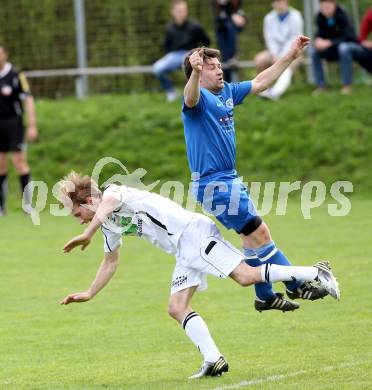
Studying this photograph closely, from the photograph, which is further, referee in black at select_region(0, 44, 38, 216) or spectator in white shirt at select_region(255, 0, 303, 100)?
spectator in white shirt at select_region(255, 0, 303, 100)

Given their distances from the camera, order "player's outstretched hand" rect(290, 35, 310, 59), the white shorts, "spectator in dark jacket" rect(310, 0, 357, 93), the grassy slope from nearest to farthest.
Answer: the white shorts, "player's outstretched hand" rect(290, 35, 310, 59), the grassy slope, "spectator in dark jacket" rect(310, 0, 357, 93)

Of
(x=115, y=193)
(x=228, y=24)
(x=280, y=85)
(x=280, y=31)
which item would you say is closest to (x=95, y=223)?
(x=115, y=193)

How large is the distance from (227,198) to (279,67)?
132 cm

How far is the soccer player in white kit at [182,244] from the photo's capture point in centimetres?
763

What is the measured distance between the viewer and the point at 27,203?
739 inches

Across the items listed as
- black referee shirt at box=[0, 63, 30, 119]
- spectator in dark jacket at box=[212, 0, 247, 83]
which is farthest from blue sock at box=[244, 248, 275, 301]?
spectator in dark jacket at box=[212, 0, 247, 83]

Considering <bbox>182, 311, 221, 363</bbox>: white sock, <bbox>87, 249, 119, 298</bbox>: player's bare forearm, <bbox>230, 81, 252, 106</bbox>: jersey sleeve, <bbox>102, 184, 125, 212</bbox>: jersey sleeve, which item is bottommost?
<bbox>182, 311, 221, 363</bbox>: white sock

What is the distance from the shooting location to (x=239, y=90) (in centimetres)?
898

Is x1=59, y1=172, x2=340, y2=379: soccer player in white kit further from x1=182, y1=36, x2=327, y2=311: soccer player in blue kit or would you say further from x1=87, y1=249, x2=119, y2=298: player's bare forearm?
x1=182, y1=36, x2=327, y2=311: soccer player in blue kit

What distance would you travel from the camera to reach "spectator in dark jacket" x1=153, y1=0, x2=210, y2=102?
20.6m

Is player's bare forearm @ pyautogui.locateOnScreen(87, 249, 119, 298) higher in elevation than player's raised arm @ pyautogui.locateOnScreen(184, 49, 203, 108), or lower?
lower

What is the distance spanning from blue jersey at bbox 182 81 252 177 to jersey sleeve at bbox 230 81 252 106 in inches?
A: 16.8

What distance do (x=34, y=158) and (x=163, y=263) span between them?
798 cm

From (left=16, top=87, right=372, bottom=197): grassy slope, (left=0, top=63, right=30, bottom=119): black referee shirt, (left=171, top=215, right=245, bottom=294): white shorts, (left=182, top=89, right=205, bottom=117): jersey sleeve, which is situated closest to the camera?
(left=171, top=215, right=245, bottom=294): white shorts
